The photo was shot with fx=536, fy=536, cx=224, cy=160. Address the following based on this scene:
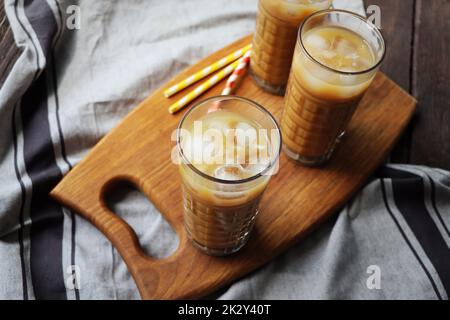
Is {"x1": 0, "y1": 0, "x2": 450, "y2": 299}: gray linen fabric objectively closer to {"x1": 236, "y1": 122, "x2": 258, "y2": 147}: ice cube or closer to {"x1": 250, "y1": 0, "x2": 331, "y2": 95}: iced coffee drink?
{"x1": 250, "y1": 0, "x2": 331, "y2": 95}: iced coffee drink

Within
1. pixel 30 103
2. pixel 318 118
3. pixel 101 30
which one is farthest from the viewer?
pixel 101 30

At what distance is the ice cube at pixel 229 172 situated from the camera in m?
0.90

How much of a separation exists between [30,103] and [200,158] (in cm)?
56

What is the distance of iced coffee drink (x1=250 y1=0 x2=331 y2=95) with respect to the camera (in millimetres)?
1094

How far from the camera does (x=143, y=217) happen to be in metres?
1.18

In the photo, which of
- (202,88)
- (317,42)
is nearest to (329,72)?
(317,42)

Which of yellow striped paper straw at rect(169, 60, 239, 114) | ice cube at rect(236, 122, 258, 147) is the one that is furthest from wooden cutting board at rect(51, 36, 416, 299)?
ice cube at rect(236, 122, 258, 147)

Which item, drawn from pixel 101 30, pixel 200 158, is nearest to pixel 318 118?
pixel 200 158

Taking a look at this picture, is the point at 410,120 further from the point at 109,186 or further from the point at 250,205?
the point at 109,186

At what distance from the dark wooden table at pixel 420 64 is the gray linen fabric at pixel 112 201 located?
9 cm

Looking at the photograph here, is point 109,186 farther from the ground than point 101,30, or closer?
closer

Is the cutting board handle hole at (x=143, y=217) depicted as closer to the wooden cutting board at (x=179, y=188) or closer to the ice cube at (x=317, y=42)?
the wooden cutting board at (x=179, y=188)

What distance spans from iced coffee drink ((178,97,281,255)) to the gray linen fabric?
18 centimetres

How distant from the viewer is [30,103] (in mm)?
1270
